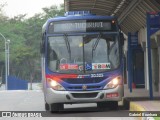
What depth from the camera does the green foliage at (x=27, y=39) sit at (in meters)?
82.5

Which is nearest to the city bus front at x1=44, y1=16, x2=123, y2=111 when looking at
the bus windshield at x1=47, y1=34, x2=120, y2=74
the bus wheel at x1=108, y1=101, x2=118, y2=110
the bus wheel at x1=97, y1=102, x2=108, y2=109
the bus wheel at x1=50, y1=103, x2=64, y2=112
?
the bus windshield at x1=47, y1=34, x2=120, y2=74

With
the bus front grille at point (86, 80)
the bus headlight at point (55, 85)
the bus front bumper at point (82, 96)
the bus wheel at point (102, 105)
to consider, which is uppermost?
the bus front grille at point (86, 80)

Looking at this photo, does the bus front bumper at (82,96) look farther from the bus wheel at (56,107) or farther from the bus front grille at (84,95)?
the bus wheel at (56,107)

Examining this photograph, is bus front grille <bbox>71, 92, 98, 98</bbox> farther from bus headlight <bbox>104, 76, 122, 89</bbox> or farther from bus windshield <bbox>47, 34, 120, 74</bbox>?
bus windshield <bbox>47, 34, 120, 74</bbox>

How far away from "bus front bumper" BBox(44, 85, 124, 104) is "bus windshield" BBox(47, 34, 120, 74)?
693 millimetres

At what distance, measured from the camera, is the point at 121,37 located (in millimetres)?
19094

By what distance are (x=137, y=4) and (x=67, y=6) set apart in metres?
3.75

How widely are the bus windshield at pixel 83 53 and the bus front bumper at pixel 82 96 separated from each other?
0.69 metres

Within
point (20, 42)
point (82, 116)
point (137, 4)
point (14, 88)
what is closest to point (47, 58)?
point (82, 116)

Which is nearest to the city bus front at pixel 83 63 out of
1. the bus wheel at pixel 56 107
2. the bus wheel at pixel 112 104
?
the bus wheel at pixel 56 107

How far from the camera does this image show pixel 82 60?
18.9m

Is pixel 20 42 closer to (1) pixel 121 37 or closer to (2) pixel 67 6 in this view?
(2) pixel 67 6

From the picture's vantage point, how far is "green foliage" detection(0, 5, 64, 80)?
3248 inches

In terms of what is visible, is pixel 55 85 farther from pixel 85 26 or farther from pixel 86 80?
pixel 85 26
